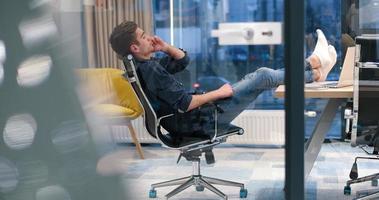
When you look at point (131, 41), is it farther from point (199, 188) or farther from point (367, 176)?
point (367, 176)

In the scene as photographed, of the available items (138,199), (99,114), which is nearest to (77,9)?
(99,114)

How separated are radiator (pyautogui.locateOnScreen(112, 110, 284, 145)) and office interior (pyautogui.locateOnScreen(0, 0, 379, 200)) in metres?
0.01

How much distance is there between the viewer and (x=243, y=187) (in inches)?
136

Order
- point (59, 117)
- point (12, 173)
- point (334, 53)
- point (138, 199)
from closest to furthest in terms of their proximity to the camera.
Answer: point (59, 117), point (12, 173), point (138, 199), point (334, 53)

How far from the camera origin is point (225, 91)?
3248 millimetres

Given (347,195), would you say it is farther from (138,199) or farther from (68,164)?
(68,164)

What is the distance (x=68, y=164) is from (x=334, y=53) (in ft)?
5.51

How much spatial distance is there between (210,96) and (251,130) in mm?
654

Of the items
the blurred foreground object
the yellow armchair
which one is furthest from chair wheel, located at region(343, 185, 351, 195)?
the blurred foreground object

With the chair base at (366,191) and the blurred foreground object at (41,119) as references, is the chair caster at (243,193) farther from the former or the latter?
the blurred foreground object at (41,119)

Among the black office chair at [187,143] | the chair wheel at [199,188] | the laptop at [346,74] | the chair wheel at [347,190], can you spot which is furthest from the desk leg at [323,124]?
the chair wheel at [199,188]

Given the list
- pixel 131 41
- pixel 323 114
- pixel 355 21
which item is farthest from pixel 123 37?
pixel 355 21

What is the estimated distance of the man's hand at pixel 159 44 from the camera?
3.28 meters

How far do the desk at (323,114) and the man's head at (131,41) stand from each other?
3.32 ft
